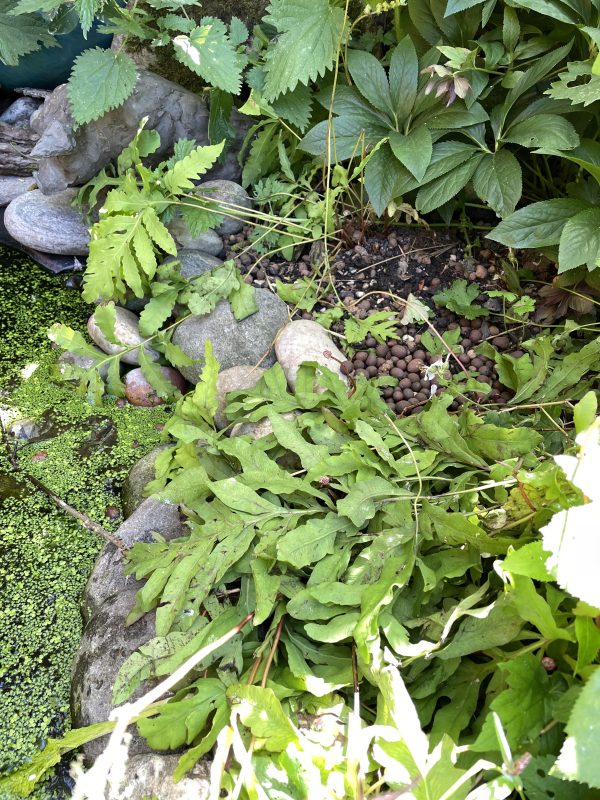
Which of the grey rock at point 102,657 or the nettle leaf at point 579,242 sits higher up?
the nettle leaf at point 579,242

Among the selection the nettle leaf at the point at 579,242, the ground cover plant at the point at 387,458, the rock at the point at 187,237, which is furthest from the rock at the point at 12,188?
the nettle leaf at the point at 579,242

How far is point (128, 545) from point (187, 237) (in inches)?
50.6

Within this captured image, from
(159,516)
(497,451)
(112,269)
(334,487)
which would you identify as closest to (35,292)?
(112,269)

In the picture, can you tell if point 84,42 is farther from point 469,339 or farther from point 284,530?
point 284,530

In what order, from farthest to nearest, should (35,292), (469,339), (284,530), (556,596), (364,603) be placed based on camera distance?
(35,292)
(469,339)
(284,530)
(364,603)
(556,596)

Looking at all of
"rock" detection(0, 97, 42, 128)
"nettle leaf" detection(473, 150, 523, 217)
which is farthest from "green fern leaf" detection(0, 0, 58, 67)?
"nettle leaf" detection(473, 150, 523, 217)

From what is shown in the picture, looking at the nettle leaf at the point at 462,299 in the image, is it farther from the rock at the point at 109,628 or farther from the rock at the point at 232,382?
the rock at the point at 109,628

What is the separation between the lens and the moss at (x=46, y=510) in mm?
1815

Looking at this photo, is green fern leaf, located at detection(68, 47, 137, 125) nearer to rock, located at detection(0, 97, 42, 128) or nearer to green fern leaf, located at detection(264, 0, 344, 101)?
green fern leaf, located at detection(264, 0, 344, 101)

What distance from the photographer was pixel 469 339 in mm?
2230

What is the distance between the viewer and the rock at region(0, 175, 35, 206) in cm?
307

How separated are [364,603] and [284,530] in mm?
320

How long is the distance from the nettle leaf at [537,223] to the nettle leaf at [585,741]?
1.54 meters

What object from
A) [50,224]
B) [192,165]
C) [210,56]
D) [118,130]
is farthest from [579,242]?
[50,224]
